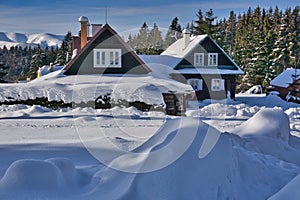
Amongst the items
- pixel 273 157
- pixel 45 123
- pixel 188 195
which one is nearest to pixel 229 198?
pixel 188 195

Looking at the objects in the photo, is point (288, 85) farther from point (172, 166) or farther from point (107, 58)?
point (172, 166)

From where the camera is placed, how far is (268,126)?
683cm

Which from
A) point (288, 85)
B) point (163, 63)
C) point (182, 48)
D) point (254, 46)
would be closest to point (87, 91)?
point (163, 63)

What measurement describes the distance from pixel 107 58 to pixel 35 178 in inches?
721

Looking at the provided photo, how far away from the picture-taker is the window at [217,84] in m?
27.7

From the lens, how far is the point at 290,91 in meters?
32.5

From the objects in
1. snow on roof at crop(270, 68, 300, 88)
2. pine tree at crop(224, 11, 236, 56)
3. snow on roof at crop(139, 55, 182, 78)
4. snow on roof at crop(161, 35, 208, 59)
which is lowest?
snow on roof at crop(270, 68, 300, 88)

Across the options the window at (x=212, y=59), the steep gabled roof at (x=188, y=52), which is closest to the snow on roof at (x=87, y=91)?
the steep gabled roof at (x=188, y=52)

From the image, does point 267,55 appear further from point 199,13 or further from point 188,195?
point 188,195

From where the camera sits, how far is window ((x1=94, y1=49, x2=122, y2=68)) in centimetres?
2184

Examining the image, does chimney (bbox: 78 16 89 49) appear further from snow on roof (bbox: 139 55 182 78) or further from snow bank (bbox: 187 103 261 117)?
snow bank (bbox: 187 103 261 117)

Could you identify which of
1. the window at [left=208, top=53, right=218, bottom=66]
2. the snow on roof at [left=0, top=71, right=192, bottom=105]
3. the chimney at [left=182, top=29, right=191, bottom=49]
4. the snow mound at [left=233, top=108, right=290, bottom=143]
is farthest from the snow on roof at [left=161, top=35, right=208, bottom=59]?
the snow mound at [left=233, top=108, right=290, bottom=143]

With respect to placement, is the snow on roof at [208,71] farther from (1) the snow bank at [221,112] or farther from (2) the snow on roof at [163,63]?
(1) the snow bank at [221,112]

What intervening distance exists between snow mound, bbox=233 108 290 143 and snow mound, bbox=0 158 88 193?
3.60 metres
